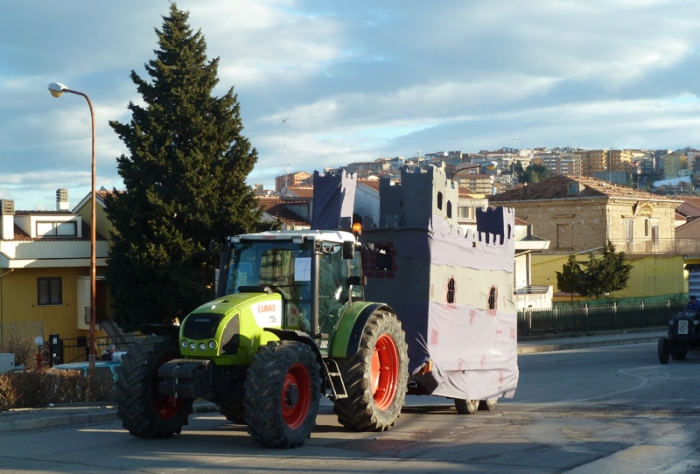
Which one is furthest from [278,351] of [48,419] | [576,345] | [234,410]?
[576,345]

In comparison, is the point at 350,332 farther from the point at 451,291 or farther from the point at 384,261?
the point at 451,291

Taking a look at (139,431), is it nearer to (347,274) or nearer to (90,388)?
(347,274)

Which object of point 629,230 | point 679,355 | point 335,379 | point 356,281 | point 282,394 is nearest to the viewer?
point 282,394

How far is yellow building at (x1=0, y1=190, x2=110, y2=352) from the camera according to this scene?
127 ft

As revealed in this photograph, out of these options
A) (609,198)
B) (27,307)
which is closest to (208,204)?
(27,307)

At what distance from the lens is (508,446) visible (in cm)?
1075

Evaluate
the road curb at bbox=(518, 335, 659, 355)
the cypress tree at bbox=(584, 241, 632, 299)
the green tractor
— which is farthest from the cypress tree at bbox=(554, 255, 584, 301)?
the green tractor

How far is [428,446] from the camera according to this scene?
35.3 feet

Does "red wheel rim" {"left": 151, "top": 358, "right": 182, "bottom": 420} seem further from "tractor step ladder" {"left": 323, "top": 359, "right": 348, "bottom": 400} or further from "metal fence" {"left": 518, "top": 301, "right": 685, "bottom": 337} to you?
"metal fence" {"left": 518, "top": 301, "right": 685, "bottom": 337}

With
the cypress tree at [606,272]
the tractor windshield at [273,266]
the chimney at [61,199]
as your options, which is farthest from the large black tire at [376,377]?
the chimney at [61,199]

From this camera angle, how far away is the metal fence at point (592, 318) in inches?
1625

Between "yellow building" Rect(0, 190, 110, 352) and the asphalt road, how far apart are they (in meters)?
27.1

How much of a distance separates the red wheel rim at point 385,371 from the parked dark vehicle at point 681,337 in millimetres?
16083

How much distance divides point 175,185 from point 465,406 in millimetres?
19616
